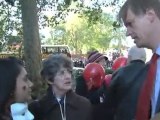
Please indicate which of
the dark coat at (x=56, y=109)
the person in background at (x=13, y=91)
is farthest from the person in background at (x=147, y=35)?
the dark coat at (x=56, y=109)

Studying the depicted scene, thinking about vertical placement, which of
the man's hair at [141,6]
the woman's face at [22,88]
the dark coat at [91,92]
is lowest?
the dark coat at [91,92]

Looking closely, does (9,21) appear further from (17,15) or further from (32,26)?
(32,26)

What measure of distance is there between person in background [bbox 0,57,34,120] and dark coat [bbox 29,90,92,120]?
92 centimetres

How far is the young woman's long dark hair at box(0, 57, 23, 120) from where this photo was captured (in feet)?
8.79

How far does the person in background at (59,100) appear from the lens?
12.6 ft

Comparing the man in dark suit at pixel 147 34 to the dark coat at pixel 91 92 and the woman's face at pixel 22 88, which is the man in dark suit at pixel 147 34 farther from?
the dark coat at pixel 91 92

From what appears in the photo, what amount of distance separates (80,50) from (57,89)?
61.5m

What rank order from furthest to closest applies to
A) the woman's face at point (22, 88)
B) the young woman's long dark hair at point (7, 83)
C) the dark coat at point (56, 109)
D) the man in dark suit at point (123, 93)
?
the dark coat at point (56, 109), the man in dark suit at point (123, 93), the woman's face at point (22, 88), the young woman's long dark hair at point (7, 83)

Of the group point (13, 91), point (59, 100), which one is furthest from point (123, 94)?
point (13, 91)

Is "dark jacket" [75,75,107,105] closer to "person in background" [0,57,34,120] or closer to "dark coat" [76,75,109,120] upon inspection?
"dark coat" [76,75,109,120]

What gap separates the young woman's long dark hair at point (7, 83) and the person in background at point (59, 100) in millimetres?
1073

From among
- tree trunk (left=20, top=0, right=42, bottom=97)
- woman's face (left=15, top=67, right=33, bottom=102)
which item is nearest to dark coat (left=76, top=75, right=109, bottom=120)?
woman's face (left=15, top=67, right=33, bottom=102)

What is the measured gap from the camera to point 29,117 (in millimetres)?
2908

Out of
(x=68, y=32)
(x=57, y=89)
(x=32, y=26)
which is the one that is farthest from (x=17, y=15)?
(x=68, y=32)
